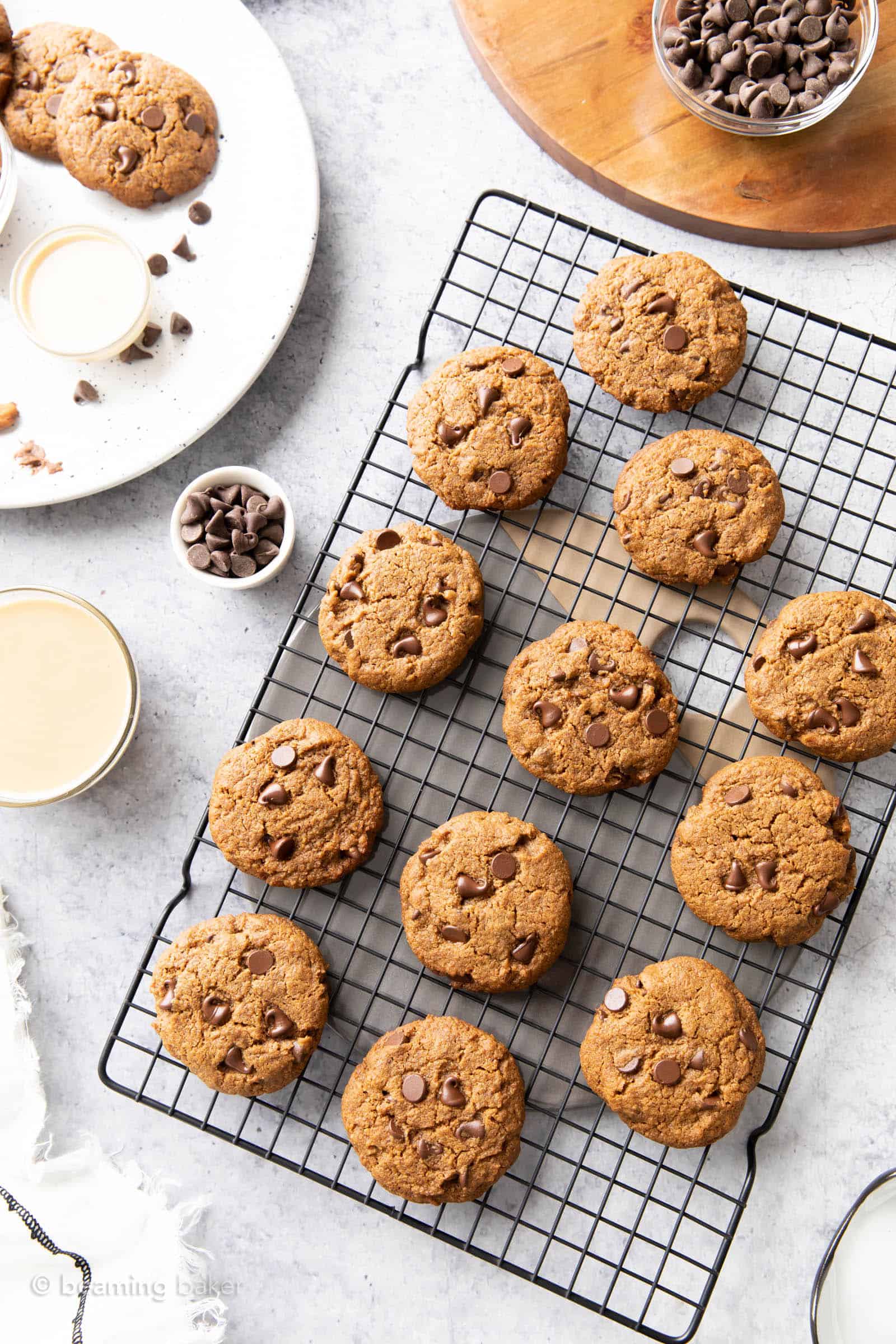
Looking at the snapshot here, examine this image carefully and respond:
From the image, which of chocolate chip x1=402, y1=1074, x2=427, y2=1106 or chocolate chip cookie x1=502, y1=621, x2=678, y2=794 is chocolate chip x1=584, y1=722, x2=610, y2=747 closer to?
chocolate chip cookie x1=502, y1=621, x2=678, y2=794

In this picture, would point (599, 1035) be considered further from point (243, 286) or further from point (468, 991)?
point (243, 286)

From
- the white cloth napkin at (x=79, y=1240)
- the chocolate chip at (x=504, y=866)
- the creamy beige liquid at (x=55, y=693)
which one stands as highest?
the chocolate chip at (x=504, y=866)

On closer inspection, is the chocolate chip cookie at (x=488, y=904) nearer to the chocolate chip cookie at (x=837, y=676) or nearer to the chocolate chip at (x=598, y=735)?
the chocolate chip at (x=598, y=735)

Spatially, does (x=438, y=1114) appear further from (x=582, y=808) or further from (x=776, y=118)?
(x=776, y=118)

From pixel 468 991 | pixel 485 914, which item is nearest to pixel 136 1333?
pixel 468 991

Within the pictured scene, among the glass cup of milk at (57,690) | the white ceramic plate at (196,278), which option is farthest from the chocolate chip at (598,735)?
the white ceramic plate at (196,278)

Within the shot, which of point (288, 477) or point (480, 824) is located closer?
point (480, 824)

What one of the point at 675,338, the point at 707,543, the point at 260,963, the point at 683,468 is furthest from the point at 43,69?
the point at 260,963
